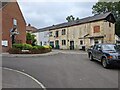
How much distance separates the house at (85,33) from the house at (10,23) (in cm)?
1431

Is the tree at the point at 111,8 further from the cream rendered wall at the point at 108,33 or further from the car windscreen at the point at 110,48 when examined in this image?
the car windscreen at the point at 110,48

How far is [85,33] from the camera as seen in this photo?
44469mm

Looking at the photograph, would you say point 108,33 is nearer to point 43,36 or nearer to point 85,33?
point 85,33

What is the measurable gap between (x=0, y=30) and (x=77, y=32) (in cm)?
2115

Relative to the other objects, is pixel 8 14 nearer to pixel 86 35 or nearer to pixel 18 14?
pixel 18 14

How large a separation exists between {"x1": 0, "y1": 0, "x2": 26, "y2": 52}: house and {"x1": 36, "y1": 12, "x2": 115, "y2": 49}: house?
564 inches

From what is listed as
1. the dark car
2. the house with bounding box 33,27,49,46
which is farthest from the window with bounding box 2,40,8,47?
the house with bounding box 33,27,49,46

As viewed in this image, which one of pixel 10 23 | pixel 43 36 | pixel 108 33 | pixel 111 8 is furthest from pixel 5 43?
pixel 111 8

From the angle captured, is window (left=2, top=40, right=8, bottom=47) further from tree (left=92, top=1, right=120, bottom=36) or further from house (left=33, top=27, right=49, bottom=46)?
tree (left=92, top=1, right=120, bottom=36)

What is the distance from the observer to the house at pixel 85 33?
40.2 metres

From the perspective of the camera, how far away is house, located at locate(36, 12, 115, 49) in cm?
4025

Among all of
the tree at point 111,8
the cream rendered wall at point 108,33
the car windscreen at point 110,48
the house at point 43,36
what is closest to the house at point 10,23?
the cream rendered wall at point 108,33

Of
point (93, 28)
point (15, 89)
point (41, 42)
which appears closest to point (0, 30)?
point (93, 28)

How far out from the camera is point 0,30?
29.8 metres
